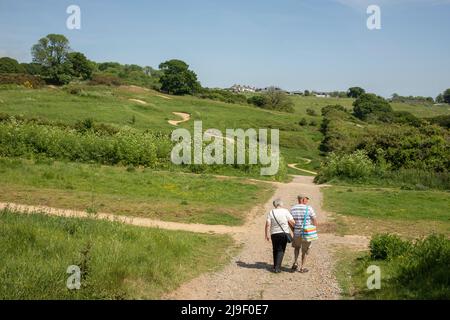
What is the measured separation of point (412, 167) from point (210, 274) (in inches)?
1235

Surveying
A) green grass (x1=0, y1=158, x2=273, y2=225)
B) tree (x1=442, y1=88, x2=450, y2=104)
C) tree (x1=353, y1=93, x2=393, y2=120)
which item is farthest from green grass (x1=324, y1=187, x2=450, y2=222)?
tree (x1=442, y1=88, x2=450, y2=104)

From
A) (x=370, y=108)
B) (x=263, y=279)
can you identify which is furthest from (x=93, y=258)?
(x=370, y=108)

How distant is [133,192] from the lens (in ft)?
75.9

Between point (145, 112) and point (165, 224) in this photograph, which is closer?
point (165, 224)

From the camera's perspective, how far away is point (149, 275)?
9.64 metres

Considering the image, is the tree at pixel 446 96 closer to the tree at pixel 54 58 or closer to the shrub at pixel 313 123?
the shrub at pixel 313 123

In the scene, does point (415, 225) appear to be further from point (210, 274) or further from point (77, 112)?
point (77, 112)

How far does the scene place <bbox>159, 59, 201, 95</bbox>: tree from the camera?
313ft

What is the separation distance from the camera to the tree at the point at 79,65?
84312mm

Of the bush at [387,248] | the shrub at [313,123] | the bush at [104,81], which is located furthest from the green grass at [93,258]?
the bush at [104,81]

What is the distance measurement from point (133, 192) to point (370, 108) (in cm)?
9098

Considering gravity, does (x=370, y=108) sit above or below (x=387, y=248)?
above

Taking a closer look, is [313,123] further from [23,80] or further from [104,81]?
[23,80]

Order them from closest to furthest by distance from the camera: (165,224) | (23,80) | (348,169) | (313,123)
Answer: (165,224), (348,169), (23,80), (313,123)
